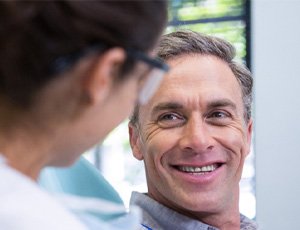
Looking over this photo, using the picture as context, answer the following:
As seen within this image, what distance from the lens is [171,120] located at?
136cm

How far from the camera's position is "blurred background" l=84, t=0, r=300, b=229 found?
2.11m

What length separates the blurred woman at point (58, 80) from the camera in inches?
20.6

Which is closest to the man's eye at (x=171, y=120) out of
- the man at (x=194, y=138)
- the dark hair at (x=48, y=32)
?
the man at (x=194, y=138)

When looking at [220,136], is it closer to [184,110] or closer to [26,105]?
[184,110]

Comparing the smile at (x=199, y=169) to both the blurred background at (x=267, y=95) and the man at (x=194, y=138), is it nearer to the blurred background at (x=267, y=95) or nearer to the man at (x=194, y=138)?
the man at (x=194, y=138)

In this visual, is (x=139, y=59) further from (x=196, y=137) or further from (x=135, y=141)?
(x=135, y=141)

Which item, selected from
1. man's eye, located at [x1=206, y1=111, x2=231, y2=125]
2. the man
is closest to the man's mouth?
the man

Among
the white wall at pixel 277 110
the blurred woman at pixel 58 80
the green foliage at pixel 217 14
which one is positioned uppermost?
the blurred woman at pixel 58 80

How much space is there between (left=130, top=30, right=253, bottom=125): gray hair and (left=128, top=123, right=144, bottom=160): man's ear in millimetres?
71

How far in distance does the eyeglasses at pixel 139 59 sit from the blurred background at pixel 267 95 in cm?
146

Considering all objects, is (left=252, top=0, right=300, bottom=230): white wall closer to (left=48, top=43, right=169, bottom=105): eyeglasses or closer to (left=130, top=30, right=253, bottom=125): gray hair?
(left=130, top=30, right=253, bottom=125): gray hair

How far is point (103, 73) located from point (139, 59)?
52 millimetres

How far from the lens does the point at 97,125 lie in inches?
23.8

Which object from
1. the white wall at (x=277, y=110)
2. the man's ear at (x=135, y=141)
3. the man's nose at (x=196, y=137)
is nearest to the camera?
the man's nose at (x=196, y=137)
